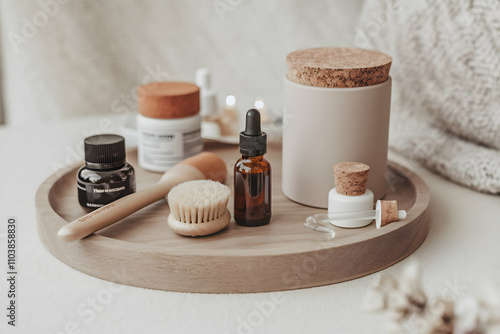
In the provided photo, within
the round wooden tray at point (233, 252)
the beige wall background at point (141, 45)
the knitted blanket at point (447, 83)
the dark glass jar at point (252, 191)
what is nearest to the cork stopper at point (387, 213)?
the round wooden tray at point (233, 252)

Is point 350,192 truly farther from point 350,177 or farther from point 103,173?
point 103,173

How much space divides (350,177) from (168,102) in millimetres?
309

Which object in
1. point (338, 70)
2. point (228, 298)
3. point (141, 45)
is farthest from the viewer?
point (141, 45)

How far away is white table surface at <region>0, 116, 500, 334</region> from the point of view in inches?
22.4

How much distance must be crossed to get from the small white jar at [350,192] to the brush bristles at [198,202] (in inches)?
5.0

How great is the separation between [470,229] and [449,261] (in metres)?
0.10

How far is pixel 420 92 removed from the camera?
1.01 meters

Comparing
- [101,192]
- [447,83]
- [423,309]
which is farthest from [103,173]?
[447,83]

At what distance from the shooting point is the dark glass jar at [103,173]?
727mm

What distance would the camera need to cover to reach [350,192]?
692 mm

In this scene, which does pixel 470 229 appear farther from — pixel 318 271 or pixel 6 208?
pixel 6 208

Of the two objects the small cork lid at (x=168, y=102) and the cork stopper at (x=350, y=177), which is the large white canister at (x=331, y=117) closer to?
the cork stopper at (x=350, y=177)

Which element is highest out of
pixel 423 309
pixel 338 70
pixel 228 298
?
pixel 338 70

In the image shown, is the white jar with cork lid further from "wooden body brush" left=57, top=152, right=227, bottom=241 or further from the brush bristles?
the brush bristles
